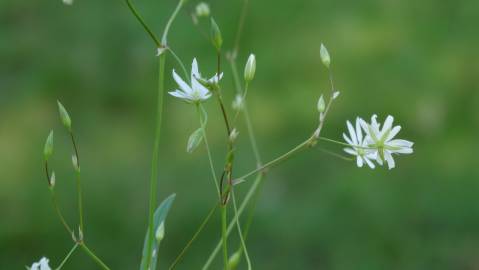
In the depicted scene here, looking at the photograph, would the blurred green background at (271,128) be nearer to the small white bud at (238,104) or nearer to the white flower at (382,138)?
the small white bud at (238,104)

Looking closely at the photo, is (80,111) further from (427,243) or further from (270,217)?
(427,243)

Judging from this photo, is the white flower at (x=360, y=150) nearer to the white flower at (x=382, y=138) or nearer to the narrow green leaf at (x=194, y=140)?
the white flower at (x=382, y=138)

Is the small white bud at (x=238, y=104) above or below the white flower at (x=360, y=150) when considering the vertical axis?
above

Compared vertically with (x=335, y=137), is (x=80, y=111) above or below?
above

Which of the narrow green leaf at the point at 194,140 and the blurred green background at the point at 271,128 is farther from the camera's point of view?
the blurred green background at the point at 271,128

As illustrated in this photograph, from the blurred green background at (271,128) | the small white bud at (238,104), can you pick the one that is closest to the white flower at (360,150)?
the small white bud at (238,104)

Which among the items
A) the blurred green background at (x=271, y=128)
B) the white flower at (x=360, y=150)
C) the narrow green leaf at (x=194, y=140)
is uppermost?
the narrow green leaf at (x=194, y=140)

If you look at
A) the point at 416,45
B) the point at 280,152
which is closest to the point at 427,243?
the point at 280,152

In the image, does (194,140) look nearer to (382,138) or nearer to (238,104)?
(238,104)

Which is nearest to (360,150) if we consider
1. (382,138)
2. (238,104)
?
(382,138)
